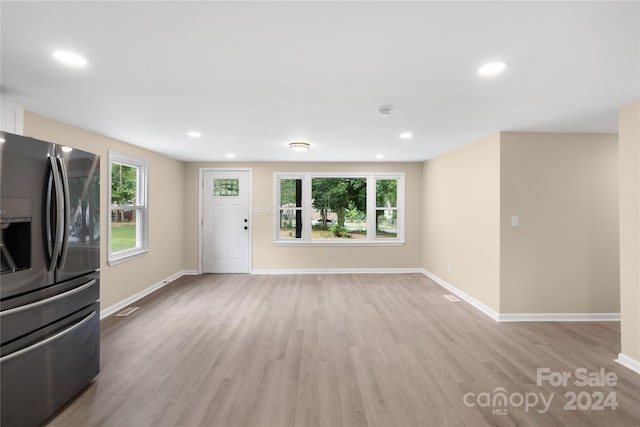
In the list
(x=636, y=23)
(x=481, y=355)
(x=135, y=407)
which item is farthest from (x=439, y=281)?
(x=135, y=407)

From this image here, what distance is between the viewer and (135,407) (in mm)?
1983

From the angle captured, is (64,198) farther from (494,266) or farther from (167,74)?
(494,266)

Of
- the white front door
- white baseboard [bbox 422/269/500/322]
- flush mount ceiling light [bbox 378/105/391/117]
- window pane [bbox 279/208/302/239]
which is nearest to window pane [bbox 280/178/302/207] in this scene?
window pane [bbox 279/208/302/239]

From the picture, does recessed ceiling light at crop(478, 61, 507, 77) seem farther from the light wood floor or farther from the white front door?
the white front door

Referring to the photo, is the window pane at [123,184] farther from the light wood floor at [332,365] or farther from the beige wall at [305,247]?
the light wood floor at [332,365]

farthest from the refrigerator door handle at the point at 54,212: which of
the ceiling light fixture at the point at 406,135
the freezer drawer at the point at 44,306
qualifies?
the ceiling light fixture at the point at 406,135

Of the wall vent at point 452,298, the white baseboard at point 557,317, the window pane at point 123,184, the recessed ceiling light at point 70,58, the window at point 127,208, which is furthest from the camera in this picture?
the wall vent at point 452,298

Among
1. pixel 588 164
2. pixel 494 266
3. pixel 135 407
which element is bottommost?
pixel 135 407

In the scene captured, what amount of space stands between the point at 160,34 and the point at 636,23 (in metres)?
2.47

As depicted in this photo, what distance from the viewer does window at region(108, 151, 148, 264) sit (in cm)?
396

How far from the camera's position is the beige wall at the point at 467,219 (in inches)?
145

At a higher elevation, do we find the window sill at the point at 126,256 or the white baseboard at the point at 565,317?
the window sill at the point at 126,256

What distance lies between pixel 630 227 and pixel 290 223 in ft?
16.2

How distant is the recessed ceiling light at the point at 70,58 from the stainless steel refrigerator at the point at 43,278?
537mm
